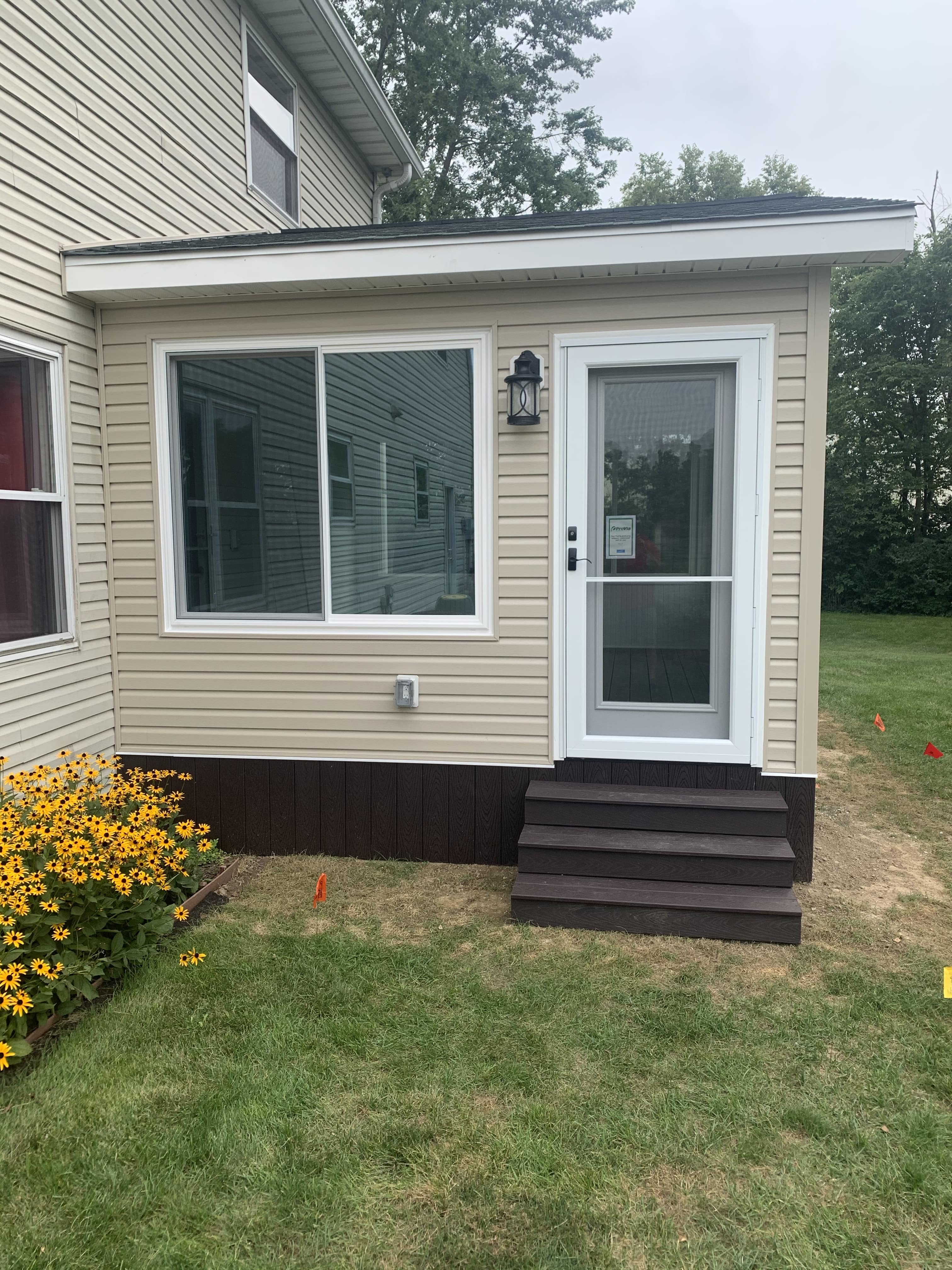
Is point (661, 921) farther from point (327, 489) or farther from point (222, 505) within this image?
point (222, 505)

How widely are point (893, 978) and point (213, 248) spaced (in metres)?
4.16

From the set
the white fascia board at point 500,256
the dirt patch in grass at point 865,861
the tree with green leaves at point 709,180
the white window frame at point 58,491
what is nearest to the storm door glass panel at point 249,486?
the white fascia board at point 500,256

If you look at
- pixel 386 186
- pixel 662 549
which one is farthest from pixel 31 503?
pixel 386 186

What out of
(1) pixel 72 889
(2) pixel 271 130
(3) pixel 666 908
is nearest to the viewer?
(1) pixel 72 889

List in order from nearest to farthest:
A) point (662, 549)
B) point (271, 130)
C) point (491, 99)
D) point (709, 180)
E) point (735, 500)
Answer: point (735, 500) → point (662, 549) → point (271, 130) → point (491, 99) → point (709, 180)

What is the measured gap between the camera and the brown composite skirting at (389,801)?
13.7 ft

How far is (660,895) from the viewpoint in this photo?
3590mm

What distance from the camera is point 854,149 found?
101ft

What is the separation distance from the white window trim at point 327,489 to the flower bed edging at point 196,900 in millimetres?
1160

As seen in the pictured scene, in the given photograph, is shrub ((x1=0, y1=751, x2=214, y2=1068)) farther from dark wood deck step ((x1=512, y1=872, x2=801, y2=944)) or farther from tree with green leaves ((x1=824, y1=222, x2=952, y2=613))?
tree with green leaves ((x1=824, y1=222, x2=952, y2=613))

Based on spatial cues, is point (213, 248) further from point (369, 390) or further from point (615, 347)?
point (615, 347)

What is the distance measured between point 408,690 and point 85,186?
2994 millimetres

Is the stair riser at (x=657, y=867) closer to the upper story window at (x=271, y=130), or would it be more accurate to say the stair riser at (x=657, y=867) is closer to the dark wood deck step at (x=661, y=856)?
the dark wood deck step at (x=661, y=856)

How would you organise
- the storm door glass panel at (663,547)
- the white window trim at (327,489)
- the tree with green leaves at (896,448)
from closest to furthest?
1. the storm door glass panel at (663,547)
2. the white window trim at (327,489)
3. the tree with green leaves at (896,448)
